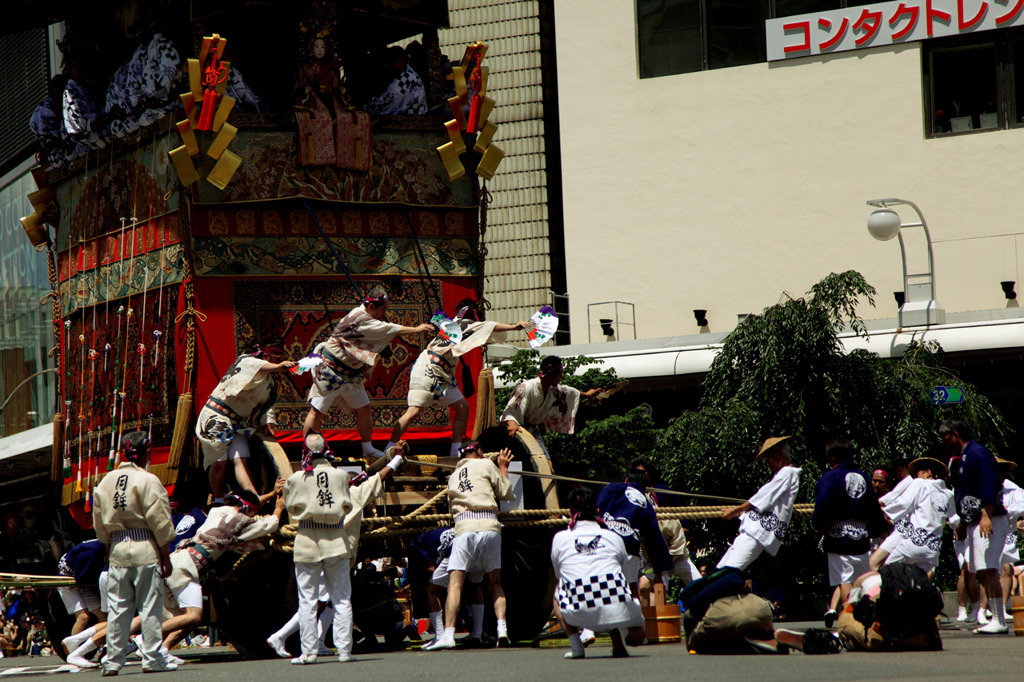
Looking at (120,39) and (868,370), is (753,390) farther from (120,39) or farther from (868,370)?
(120,39)

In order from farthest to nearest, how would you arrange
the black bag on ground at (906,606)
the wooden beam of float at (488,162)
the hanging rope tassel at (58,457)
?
the hanging rope tassel at (58,457) < the wooden beam of float at (488,162) < the black bag on ground at (906,606)

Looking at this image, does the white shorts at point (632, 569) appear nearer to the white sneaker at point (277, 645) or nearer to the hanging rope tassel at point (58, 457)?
the white sneaker at point (277, 645)

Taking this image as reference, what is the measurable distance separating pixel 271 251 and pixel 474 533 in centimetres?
369

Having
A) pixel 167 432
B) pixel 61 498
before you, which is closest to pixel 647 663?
pixel 167 432

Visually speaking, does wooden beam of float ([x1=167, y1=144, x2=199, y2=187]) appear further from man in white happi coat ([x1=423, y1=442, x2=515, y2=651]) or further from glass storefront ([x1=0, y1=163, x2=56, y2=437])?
glass storefront ([x1=0, y1=163, x2=56, y2=437])

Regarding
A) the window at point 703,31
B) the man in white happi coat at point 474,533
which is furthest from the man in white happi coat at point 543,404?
the window at point 703,31

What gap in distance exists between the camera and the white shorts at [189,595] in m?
11.2

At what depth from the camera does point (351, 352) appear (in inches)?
489

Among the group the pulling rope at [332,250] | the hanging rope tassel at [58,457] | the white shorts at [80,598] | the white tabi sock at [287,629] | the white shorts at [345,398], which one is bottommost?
the white tabi sock at [287,629]

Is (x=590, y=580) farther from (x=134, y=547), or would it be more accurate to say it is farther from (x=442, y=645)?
(x=134, y=547)

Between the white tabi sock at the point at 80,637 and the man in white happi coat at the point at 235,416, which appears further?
the man in white happi coat at the point at 235,416

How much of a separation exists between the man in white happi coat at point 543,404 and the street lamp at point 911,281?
8826mm

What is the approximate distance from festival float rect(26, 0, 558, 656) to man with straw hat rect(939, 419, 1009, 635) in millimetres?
3400

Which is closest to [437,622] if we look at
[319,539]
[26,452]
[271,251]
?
[319,539]
